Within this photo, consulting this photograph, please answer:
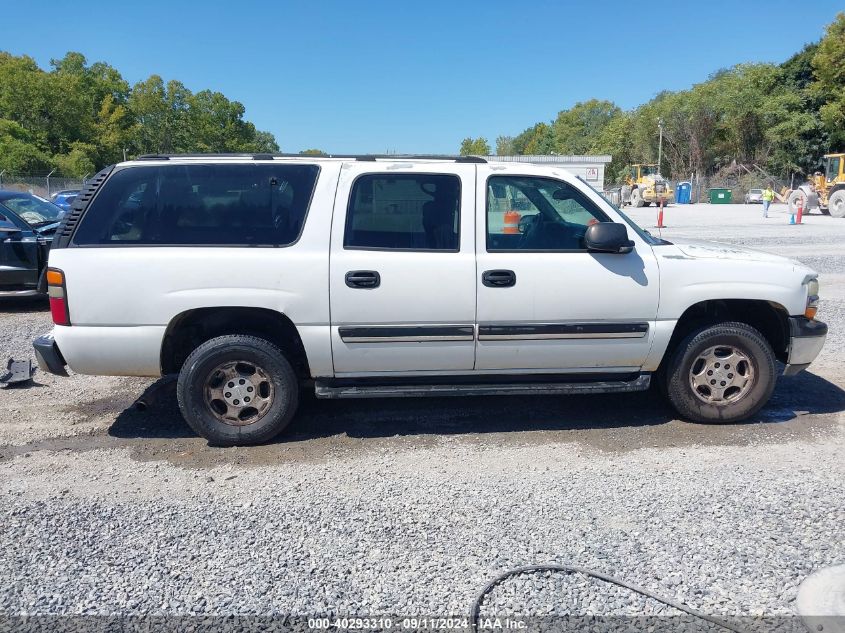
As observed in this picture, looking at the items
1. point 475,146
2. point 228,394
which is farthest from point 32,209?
point 475,146

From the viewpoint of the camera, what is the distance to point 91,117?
203 feet

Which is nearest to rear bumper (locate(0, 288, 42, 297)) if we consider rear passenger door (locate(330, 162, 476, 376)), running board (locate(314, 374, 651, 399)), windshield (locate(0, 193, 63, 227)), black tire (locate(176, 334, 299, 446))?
windshield (locate(0, 193, 63, 227))

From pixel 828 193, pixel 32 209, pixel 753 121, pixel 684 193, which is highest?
pixel 753 121

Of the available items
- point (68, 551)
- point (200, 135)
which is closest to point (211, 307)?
point (68, 551)

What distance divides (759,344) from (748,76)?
221 feet

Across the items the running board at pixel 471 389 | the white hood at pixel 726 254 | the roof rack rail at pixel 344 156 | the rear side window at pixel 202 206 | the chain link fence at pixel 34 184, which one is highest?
the chain link fence at pixel 34 184

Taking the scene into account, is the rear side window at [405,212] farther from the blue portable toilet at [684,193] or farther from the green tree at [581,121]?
the green tree at [581,121]

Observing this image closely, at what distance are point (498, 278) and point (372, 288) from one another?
0.85m

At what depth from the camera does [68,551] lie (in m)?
3.28

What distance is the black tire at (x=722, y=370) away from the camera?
473 centimetres

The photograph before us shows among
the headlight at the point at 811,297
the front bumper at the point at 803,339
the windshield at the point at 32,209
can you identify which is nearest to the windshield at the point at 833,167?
the headlight at the point at 811,297

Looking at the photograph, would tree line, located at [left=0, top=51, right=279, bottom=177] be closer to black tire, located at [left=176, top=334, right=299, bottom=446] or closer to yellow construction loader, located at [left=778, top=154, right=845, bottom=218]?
yellow construction loader, located at [left=778, top=154, right=845, bottom=218]

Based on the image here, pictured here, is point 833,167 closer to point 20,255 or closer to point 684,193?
point 684,193

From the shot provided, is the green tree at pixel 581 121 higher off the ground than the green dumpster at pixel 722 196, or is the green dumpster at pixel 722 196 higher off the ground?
the green tree at pixel 581 121
